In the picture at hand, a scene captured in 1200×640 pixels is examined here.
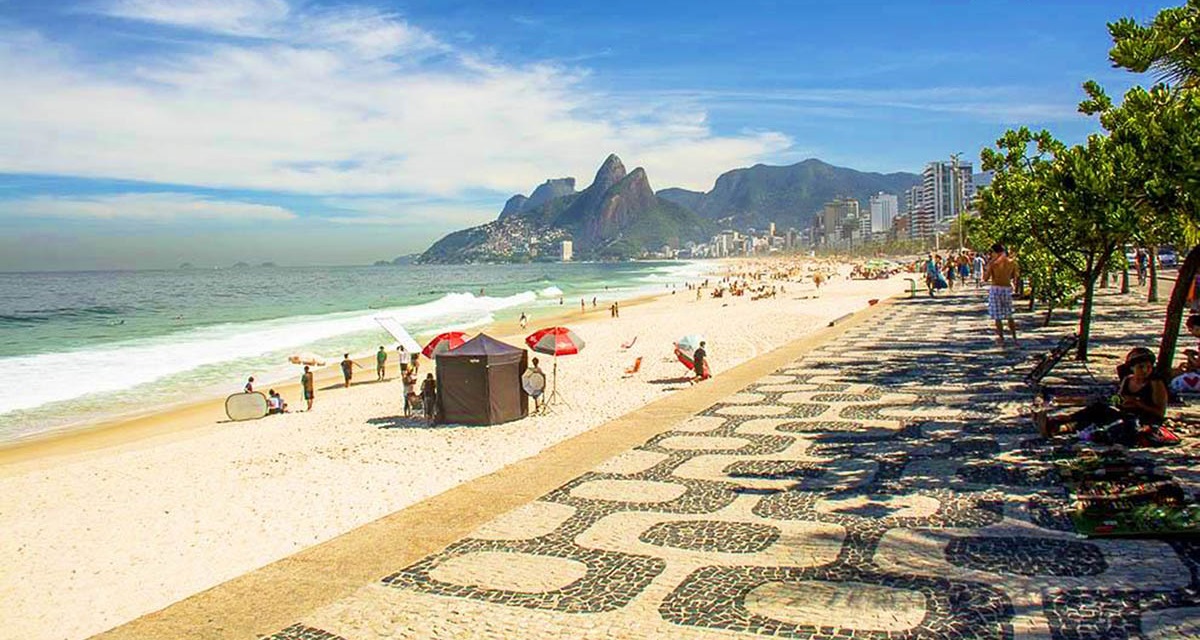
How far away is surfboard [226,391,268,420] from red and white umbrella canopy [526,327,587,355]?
629cm

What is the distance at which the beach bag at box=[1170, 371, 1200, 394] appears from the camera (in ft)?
28.9

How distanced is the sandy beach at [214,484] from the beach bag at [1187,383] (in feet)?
21.7

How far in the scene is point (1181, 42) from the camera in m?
A: 6.01

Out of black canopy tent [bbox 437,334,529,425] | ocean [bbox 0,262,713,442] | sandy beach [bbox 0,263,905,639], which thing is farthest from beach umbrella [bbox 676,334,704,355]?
ocean [bbox 0,262,713,442]

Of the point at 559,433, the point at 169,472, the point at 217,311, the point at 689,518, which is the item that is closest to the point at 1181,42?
the point at 689,518

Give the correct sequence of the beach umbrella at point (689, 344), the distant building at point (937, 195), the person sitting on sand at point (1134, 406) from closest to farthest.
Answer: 1. the person sitting on sand at point (1134, 406)
2. the beach umbrella at point (689, 344)
3. the distant building at point (937, 195)

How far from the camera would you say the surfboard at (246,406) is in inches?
619

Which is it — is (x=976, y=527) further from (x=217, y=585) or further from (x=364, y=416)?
(x=364, y=416)

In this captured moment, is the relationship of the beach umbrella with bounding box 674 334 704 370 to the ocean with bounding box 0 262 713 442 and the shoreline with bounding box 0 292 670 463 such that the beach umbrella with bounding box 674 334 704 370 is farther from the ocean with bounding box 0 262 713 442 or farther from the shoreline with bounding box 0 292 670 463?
the ocean with bounding box 0 262 713 442

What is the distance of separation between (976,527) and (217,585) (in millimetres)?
5252

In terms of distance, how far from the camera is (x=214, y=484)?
30.7 feet

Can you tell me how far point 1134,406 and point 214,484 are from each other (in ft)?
31.4

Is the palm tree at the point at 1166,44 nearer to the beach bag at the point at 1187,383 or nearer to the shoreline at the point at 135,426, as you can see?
the beach bag at the point at 1187,383

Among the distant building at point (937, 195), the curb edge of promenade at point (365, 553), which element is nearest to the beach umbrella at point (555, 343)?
the curb edge of promenade at point (365, 553)
